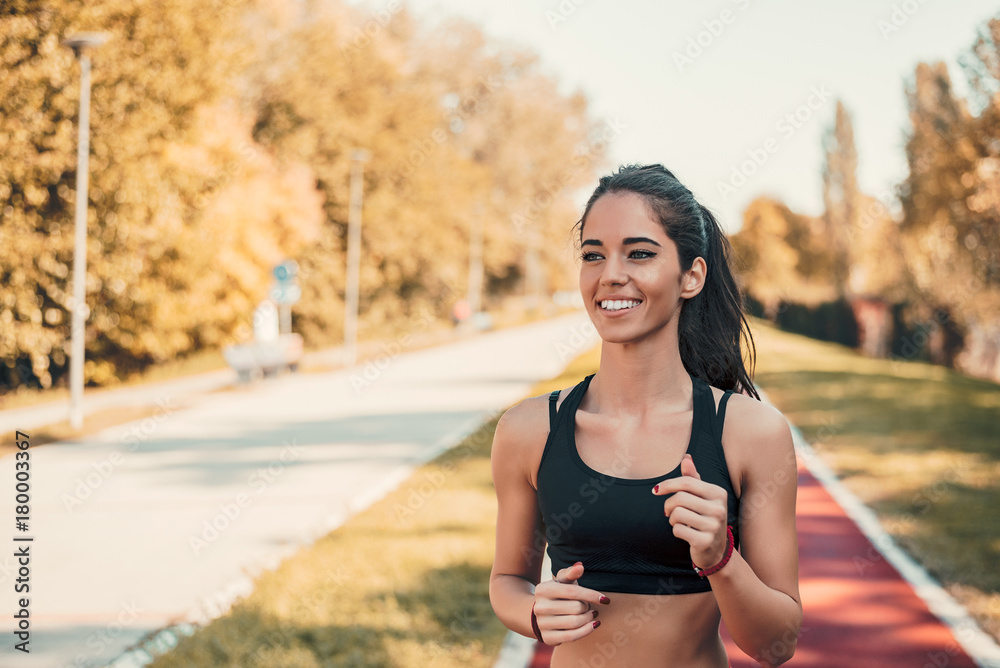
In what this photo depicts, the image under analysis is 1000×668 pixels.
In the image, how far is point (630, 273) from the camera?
7.25 ft

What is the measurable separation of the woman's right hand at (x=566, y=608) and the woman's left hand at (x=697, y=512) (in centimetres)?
28

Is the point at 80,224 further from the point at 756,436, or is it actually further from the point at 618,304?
the point at 756,436

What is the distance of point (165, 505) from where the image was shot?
32.5ft

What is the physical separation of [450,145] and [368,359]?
26.1 m

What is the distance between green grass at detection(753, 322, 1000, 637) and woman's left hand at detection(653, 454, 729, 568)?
2589mm

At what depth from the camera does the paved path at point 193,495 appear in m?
6.62

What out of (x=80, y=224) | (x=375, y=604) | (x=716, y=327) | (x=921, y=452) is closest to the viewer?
(x=716, y=327)

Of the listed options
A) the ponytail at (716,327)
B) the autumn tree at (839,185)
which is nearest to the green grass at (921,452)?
the ponytail at (716,327)

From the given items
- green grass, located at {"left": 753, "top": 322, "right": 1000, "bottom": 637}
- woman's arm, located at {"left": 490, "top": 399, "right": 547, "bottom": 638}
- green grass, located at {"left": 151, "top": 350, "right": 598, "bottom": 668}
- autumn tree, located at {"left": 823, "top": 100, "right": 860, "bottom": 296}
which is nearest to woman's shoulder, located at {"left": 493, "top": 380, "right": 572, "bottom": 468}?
woman's arm, located at {"left": 490, "top": 399, "right": 547, "bottom": 638}

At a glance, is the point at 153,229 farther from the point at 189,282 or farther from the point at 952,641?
the point at 952,641

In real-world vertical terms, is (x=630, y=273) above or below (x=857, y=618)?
above

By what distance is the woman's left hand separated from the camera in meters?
1.85

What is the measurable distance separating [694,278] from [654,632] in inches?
34.9

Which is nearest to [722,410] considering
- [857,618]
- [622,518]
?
[622,518]
